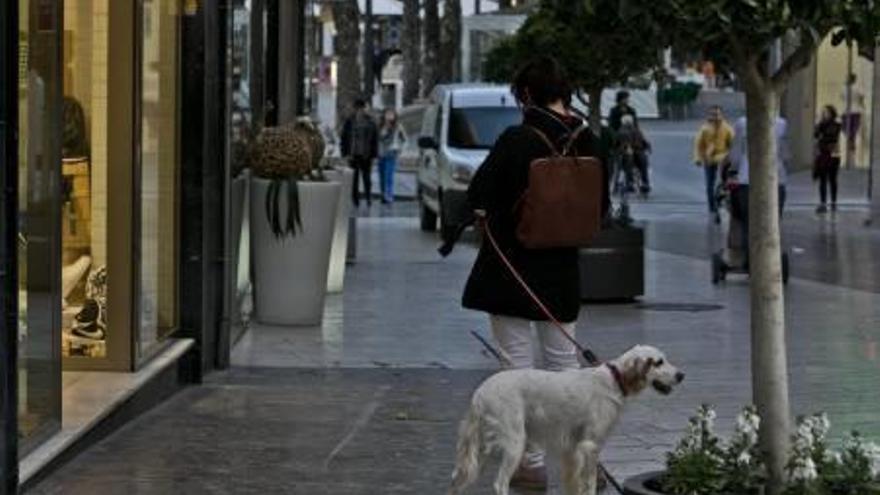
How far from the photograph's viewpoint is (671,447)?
820 cm

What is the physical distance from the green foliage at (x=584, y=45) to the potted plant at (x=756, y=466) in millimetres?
1529

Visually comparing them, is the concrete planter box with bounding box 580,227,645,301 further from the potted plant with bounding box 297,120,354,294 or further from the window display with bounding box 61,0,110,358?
the window display with bounding box 61,0,110,358

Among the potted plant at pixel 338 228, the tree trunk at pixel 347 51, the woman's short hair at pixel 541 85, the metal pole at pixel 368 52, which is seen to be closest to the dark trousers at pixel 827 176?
the tree trunk at pixel 347 51

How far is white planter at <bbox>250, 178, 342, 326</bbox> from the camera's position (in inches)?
A: 499

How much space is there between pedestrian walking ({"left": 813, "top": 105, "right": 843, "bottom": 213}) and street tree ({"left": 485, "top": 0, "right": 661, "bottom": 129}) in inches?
237

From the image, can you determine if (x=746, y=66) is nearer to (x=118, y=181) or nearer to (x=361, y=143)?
(x=118, y=181)

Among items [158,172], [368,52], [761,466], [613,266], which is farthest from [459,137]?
[368,52]

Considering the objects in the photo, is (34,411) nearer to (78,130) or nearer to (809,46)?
(78,130)

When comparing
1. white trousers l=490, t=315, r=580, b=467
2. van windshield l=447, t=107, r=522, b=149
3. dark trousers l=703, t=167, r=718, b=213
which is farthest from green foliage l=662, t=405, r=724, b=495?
dark trousers l=703, t=167, r=718, b=213

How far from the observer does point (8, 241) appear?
643 cm

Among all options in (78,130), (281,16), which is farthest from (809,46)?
(281,16)

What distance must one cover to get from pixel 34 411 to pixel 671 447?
3011 mm

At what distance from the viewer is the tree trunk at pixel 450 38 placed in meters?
44.7

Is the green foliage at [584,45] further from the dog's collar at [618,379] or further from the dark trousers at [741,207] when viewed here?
the dark trousers at [741,207]
